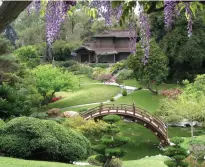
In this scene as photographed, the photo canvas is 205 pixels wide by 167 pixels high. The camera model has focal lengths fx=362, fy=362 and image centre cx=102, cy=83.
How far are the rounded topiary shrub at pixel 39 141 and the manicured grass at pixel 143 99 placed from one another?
49.0ft

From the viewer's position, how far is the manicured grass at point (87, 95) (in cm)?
2823

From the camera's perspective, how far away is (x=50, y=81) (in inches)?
1015

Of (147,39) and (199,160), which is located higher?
(147,39)

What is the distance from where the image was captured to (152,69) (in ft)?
87.4

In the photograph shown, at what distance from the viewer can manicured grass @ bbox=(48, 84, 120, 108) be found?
→ 28.2 meters

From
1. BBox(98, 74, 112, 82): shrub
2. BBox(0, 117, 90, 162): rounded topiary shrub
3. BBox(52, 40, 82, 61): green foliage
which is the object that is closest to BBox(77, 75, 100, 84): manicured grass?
BBox(98, 74, 112, 82): shrub

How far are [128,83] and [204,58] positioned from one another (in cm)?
756

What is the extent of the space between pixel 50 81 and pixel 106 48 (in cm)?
1853

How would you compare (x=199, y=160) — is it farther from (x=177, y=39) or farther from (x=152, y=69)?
(x=177, y=39)

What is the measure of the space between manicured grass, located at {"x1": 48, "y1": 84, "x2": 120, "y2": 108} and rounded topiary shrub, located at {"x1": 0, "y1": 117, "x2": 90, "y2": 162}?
1639 centimetres

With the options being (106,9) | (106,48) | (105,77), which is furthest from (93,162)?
(106,48)

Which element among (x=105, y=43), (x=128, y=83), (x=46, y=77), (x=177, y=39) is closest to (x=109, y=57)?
(x=105, y=43)

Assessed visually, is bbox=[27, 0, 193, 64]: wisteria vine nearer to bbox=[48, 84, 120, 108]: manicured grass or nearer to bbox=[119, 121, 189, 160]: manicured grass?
bbox=[119, 121, 189, 160]: manicured grass

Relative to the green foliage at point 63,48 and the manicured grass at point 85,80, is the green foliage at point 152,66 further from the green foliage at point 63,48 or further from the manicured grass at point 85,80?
the green foliage at point 63,48
